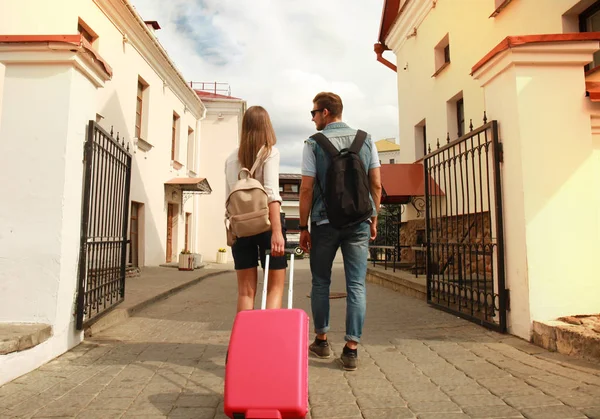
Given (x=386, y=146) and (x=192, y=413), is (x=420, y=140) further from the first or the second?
(x=386, y=146)

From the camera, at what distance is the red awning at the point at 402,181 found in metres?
8.99

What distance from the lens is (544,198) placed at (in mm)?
3682

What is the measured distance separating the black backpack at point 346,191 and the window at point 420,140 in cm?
880

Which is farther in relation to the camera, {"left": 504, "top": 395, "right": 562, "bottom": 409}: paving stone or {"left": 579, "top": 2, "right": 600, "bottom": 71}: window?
{"left": 579, "top": 2, "right": 600, "bottom": 71}: window

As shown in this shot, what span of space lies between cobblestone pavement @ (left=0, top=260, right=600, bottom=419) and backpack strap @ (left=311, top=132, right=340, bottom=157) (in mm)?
1549

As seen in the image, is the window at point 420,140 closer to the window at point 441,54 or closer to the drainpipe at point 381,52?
the window at point 441,54

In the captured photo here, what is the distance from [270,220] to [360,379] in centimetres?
121

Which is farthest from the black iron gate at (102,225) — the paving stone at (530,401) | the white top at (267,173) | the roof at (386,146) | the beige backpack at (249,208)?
the roof at (386,146)

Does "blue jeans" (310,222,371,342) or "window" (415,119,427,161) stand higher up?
"window" (415,119,427,161)

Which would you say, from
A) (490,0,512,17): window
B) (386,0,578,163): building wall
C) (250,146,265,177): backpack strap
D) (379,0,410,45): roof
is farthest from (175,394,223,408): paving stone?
→ (379,0,410,45): roof

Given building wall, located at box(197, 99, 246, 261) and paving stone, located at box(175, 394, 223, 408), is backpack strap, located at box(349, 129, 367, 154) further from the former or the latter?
building wall, located at box(197, 99, 246, 261)

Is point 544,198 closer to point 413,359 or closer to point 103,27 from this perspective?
point 413,359

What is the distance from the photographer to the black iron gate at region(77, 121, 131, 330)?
3717mm

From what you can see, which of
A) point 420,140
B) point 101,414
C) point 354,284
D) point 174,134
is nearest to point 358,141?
point 354,284
